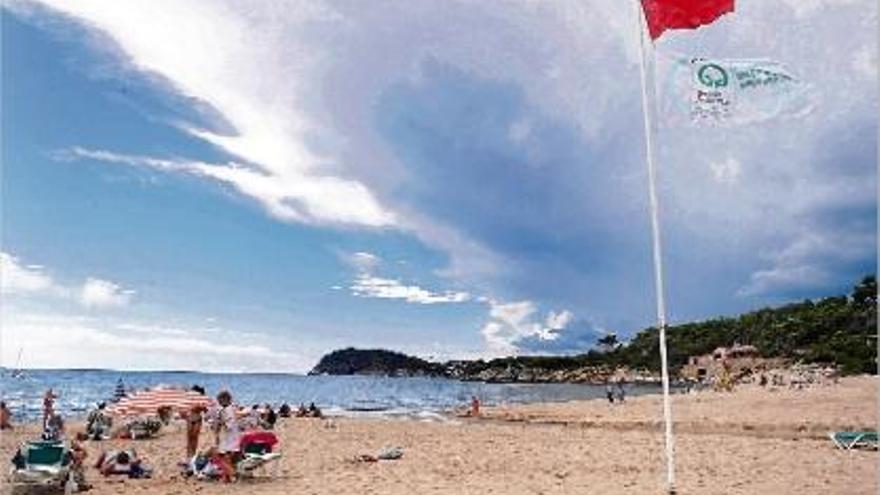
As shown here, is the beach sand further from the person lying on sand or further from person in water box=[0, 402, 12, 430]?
person in water box=[0, 402, 12, 430]

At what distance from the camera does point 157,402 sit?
66.9 feet

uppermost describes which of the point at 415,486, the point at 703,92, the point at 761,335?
the point at 761,335

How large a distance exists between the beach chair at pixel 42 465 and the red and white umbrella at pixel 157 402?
190 centimetres

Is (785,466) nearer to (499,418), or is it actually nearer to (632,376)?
(499,418)

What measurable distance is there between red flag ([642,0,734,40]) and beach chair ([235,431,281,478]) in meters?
11.7

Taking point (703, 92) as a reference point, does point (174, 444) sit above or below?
below

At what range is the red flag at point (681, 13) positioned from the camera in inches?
524

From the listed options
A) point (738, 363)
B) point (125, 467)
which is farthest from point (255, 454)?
point (738, 363)

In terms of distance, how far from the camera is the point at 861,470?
60.5 feet

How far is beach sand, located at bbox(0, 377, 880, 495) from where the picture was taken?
16844mm

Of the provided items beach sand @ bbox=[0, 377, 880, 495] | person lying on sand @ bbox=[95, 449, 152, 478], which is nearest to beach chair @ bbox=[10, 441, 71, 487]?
beach sand @ bbox=[0, 377, 880, 495]

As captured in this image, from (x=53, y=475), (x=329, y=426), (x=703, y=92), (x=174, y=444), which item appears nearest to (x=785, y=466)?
(x=703, y=92)

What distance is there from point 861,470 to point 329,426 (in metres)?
27.0

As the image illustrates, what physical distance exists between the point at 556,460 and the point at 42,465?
38.2 feet
